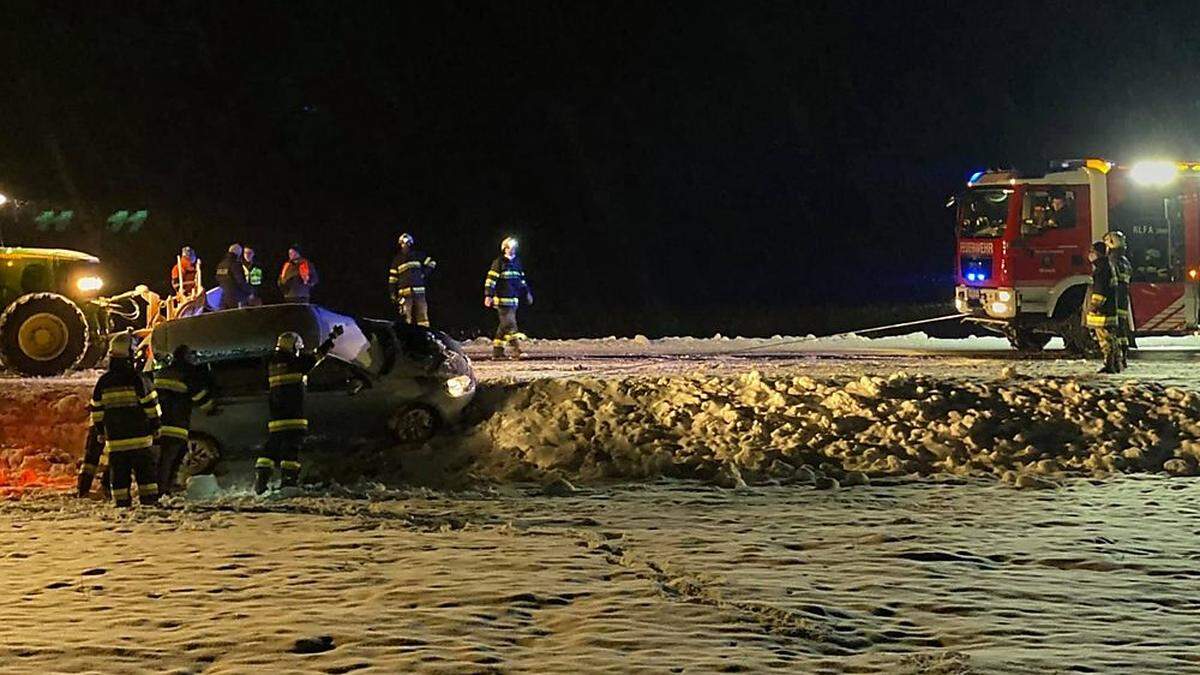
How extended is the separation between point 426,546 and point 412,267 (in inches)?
414

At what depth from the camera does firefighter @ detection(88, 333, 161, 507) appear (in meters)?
11.5

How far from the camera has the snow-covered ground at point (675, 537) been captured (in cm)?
676

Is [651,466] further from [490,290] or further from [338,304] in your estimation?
[338,304]

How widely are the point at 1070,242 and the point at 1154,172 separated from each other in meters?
2.11

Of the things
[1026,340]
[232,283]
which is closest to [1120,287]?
[1026,340]

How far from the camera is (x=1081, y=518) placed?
10.4 meters

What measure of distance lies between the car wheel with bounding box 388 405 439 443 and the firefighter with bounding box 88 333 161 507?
9.61 feet

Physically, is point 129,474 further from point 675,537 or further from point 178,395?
point 675,537

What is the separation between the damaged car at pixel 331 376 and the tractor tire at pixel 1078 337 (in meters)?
10.3

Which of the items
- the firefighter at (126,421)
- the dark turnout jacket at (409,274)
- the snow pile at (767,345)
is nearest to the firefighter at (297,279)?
the dark turnout jacket at (409,274)

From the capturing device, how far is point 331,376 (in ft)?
45.9

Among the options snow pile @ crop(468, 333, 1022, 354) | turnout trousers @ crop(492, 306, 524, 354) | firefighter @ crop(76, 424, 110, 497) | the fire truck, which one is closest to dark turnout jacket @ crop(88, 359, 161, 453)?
firefighter @ crop(76, 424, 110, 497)

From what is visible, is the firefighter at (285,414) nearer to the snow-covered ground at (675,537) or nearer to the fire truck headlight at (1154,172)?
the snow-covered ground at (675,537)

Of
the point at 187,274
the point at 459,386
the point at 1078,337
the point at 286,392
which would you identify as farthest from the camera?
the point at 1078,337
